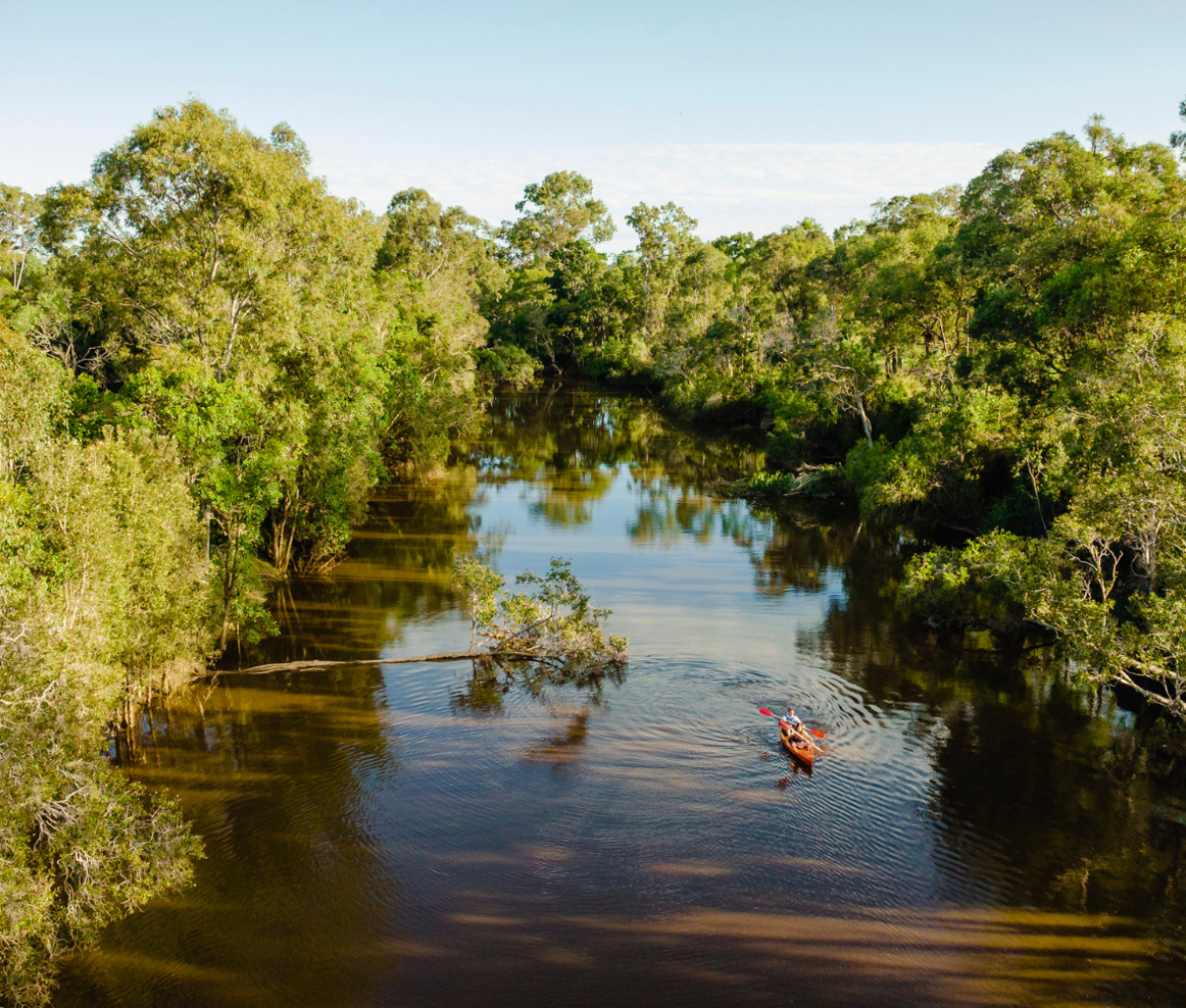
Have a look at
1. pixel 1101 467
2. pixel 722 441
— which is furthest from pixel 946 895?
pixel 722 441

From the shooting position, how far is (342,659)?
2500cm

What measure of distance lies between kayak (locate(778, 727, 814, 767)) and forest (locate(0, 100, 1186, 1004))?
6.01m

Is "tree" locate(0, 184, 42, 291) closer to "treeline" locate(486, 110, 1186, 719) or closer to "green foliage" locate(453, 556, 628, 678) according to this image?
"treeline" locate(486, 110, 1186, 719)

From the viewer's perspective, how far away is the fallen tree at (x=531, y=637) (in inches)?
955

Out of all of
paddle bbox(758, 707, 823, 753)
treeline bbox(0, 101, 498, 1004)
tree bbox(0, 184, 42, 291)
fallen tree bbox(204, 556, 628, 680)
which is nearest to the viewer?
treeline bbox(0, 101, 498, 1004)

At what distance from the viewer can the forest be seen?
42.5ft

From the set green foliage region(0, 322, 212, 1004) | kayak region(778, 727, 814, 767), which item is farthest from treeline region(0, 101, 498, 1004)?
kayak region(778, 727, 814, 767)

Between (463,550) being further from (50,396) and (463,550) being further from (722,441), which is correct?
(722,441)

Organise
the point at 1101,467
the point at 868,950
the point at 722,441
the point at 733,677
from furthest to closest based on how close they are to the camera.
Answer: the point at 722,441, the point at 733,677, the point at 1101,467, the point at 868,950

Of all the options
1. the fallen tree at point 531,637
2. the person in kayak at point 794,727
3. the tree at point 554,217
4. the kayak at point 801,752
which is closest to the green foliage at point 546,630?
the fallen tree at point 531,637

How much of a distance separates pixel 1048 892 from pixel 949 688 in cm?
863

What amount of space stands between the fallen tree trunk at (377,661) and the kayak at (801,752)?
7805mm

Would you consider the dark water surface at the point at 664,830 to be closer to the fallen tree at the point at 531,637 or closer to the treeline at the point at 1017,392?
the fallen tree at the point at 531,637

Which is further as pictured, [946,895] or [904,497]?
[904,497]
